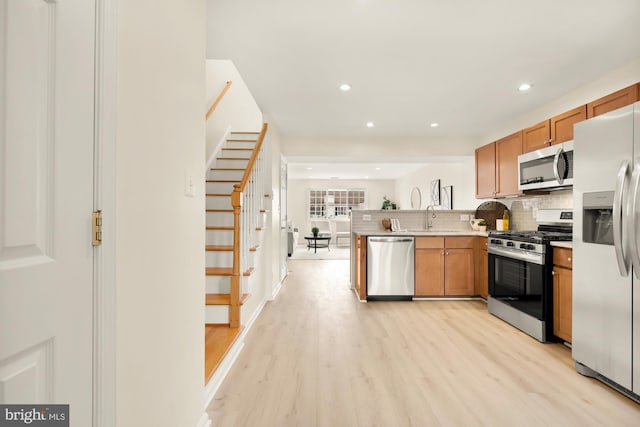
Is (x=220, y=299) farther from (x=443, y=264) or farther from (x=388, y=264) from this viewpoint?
(x=443, y=264)

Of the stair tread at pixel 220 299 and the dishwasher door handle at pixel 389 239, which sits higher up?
the dishwasher door handle at pixel 389 239

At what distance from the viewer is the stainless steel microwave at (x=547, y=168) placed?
3.17 metres

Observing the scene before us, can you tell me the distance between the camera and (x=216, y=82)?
18.4ft

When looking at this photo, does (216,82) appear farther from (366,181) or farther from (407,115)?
(366,181)

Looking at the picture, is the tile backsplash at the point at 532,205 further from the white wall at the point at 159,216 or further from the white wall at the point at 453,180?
the white wall at the point at 159,216

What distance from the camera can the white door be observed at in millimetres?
687

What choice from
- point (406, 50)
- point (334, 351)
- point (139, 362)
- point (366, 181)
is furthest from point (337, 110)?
point (366, 181)

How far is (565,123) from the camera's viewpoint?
325 centimetres

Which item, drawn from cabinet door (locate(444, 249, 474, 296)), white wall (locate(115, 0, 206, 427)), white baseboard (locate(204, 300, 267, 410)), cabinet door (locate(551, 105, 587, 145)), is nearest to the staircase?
white baseboard (locate(204, 300, 267, 410))

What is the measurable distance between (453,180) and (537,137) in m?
2.99

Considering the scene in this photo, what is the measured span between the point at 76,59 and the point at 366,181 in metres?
11.9

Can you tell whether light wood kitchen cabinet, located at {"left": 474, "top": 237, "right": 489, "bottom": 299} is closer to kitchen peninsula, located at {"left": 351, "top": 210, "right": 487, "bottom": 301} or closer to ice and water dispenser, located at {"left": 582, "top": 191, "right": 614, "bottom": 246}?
kitchen peninsula, located at {"left": 351, "top": 210, "right": 487, "bottom": 301}

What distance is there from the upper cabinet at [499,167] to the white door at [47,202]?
430 cm

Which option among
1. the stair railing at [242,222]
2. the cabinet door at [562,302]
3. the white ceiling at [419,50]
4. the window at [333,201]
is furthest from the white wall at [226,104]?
the window at [333,201]
